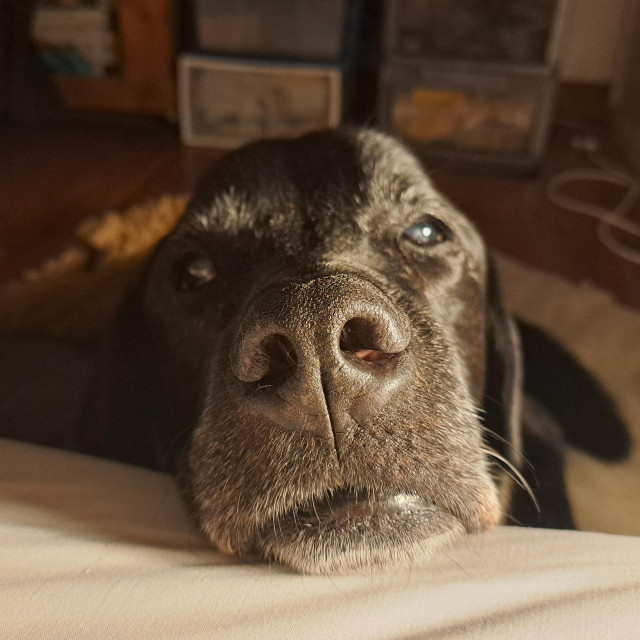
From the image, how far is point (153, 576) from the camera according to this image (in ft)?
2.68

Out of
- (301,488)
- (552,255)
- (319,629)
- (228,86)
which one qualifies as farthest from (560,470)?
(228,86)

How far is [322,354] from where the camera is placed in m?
0.87

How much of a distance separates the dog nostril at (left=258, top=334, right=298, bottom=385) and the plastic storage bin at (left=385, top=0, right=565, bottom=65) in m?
4.00

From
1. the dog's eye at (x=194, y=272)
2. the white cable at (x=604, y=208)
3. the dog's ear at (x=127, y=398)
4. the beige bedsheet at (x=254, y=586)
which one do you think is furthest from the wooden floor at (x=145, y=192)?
the beige bedsheet at (x=254, y=586)

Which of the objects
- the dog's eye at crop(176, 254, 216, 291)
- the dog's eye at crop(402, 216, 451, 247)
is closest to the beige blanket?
the dog's eye at crop(402, 216, 451, 247)

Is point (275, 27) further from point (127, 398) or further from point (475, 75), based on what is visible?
point (127, 398)

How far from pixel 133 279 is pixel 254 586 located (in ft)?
5.75

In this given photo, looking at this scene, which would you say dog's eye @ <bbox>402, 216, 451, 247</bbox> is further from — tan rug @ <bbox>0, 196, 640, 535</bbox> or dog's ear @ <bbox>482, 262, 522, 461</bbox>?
Result: tan rug @ <bbox>0, 196, 640, 535</bbox>

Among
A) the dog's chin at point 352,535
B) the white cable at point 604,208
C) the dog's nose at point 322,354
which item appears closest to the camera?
the dog's nose at point 322,354

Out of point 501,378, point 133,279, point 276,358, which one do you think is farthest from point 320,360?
point 133,279

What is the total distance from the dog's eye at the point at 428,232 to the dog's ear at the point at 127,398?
0.76 m

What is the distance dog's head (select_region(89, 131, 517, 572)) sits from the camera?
3.09 feet

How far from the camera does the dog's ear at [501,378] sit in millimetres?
1587

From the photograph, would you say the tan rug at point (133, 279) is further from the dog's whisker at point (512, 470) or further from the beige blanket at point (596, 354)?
the dog's whisker at point (512, 470)
